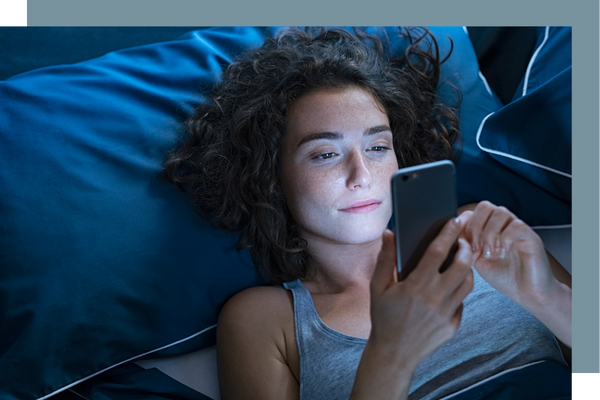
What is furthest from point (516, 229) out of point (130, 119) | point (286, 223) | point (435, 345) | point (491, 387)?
point (130, 119)

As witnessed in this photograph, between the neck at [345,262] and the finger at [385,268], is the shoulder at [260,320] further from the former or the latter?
the finger at [385,268]

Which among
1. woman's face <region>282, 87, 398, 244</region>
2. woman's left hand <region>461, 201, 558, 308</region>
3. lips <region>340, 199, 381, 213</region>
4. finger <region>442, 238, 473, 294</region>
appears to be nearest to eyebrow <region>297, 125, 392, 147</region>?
woman's face <region>282, 87, 398, 244</region>

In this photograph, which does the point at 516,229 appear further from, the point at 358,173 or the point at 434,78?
the point at 434,78

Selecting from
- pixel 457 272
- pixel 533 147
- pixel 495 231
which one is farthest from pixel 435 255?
pixel 533 147

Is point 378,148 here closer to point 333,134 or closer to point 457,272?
point 333,134

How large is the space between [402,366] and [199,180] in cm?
53

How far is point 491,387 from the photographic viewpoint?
33.3 inches

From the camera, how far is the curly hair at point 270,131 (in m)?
0.99

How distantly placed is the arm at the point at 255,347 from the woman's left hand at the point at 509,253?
385 millimetres

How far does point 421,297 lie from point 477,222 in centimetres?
15

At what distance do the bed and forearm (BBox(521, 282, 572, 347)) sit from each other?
0.20 meters

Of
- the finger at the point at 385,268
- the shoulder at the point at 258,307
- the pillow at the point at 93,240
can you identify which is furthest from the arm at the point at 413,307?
the pillow at the point at 93,240

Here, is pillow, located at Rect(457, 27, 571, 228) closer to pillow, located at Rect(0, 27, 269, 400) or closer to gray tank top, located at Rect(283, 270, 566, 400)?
gray tank top, located at Rect(283, 270, 566, 400)

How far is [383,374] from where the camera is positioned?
663 mm
